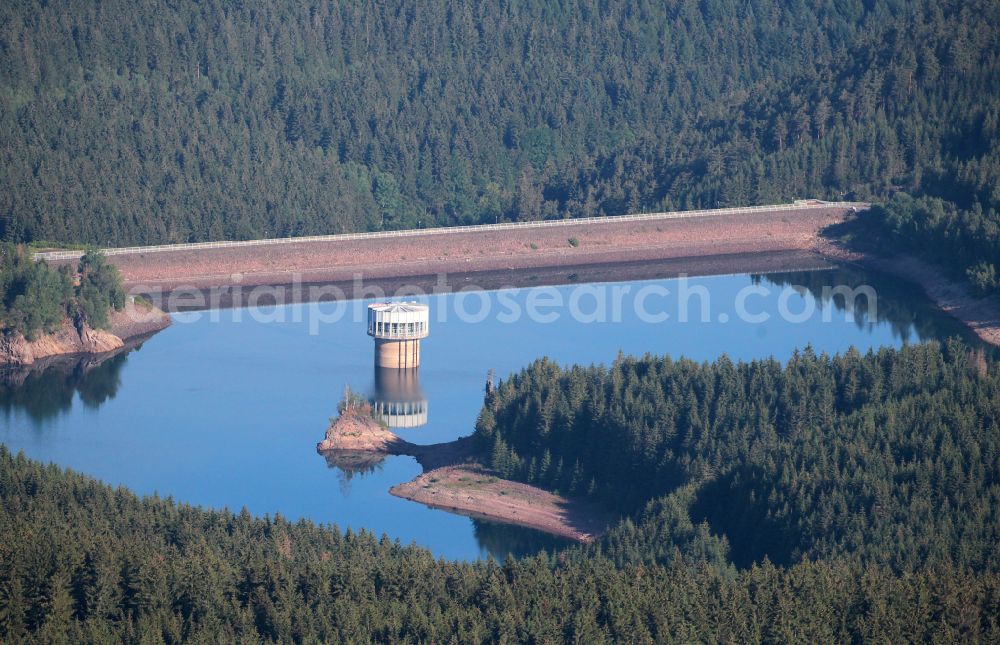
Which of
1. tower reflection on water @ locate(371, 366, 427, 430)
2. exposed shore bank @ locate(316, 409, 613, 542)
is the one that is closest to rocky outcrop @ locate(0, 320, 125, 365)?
tower reflection on water @ locate(371, 366, 427, 430)

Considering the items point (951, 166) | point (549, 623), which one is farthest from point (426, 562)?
point (951, 166)

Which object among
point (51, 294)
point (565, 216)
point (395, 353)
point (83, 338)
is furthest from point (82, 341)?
point (565, 216)

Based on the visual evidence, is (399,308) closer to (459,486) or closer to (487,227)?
(459,486)

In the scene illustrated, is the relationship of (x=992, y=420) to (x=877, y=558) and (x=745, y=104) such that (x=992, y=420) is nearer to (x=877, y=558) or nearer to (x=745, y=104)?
(x=877, y=558)

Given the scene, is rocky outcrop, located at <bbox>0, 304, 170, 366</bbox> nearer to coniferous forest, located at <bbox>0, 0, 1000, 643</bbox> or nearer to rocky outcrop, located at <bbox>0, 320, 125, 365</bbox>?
rocky outcrop, located at <bbox>0, 320, 125, 365</bbox>

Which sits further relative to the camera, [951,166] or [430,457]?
[951,166]

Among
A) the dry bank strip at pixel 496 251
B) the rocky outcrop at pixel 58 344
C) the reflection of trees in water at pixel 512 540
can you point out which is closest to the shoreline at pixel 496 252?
the dry bank strip at pixel 496 251
